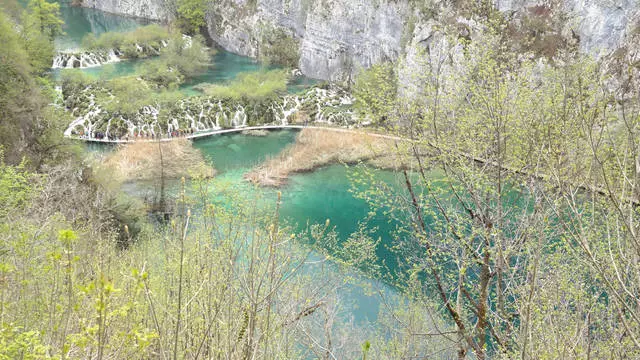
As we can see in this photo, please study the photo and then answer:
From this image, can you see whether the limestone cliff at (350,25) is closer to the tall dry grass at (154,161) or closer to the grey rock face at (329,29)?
the grey rock face at (329,29)

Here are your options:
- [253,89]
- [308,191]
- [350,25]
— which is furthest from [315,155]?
[350,25]

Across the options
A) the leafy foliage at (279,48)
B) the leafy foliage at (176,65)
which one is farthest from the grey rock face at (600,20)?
the leafy foliage at (176,65)

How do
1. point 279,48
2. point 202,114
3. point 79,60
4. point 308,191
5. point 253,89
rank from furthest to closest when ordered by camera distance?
point 279,48 → point 79,60 → point 253,89 → point 202,114 → point 308,191

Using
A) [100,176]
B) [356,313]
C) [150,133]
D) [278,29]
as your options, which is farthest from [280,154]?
[278,29]

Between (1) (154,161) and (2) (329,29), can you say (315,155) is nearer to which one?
(1) (154,161)

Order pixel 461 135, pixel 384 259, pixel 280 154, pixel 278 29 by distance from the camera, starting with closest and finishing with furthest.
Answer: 1. pixel 461 135
2. pixel 384 259
3. pixel 280 154
4. pixel 278 29

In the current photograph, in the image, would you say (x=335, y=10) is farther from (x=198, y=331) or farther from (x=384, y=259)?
(x=198, y=331)
